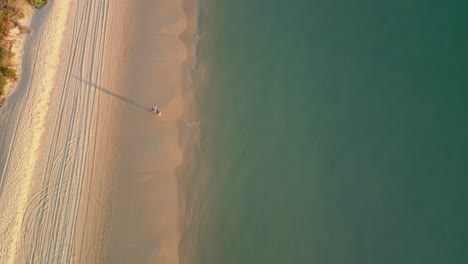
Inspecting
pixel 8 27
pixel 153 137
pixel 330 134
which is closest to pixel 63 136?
pixel 153 137

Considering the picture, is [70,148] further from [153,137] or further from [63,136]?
[153,137]

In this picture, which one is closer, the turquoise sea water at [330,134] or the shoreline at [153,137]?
the turquoise sea water at [330,134]

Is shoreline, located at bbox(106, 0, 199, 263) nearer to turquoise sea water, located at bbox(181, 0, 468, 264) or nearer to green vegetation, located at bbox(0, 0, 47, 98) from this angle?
turquoise sea water, located at bbox(181, 0, 468, 264)

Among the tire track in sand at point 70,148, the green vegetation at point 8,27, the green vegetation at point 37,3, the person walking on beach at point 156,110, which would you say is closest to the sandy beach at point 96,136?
the tire track in sand at point 70,148

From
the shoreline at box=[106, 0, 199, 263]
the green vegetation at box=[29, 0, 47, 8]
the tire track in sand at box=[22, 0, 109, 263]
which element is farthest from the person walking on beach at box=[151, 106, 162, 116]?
the green vegetation at box=[29, 0, 47, 8]

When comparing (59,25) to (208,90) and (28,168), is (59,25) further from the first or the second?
(208,90)

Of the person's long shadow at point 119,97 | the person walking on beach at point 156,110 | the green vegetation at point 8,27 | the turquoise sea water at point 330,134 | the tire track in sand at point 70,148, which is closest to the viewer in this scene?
the turquoise sea water at point 330,134

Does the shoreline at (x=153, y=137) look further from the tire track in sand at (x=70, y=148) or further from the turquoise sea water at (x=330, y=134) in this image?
the tire track in sand at (x=70, y=148)

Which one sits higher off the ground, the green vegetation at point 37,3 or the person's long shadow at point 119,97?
→ the green vegetation at point 37,3
